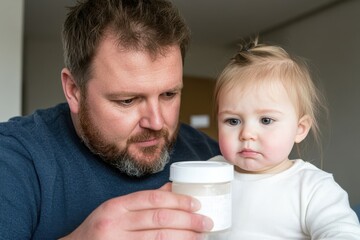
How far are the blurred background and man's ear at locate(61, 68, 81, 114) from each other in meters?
1.66

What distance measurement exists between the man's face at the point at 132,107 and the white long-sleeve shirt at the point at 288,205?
0.83 ft

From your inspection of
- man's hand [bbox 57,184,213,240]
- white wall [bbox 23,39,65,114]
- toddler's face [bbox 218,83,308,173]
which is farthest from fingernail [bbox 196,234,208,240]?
white wall [bbox 23,39,65,114]

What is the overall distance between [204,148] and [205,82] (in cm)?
470

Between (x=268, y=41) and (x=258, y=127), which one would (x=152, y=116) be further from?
(x=268, y=41)

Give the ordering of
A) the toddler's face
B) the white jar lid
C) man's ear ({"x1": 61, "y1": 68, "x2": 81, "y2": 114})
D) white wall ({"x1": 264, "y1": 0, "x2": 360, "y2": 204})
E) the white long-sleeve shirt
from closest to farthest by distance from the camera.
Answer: the white jar lid, the white long-sleeve shirt, the toddler's face, man's ear ({"x1": 61, "y1": 68, "x2": 81, "y2": 114}), white wall ({"x1": 264, "y1": 0, "x2": 360, "y2": 204})

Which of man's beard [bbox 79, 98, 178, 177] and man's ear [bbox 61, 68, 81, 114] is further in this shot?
man's ear [bbox 61, 68, 81, 114]

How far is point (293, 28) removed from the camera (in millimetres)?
4688

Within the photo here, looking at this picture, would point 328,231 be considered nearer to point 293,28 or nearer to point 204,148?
point 204,148

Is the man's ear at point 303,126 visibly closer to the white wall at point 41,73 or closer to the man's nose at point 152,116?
the man's nose at point 152,116

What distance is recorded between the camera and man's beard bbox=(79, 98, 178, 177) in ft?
3.40

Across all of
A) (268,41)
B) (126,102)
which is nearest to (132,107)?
(126,102)

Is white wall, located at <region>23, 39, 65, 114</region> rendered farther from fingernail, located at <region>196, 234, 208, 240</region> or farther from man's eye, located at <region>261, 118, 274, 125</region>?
fingernail, located at <region>196, 234, 208, 240</region>

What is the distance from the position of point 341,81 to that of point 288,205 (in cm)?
336

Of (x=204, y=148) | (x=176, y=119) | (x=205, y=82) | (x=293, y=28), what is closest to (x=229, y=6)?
(x=293, y=28)
